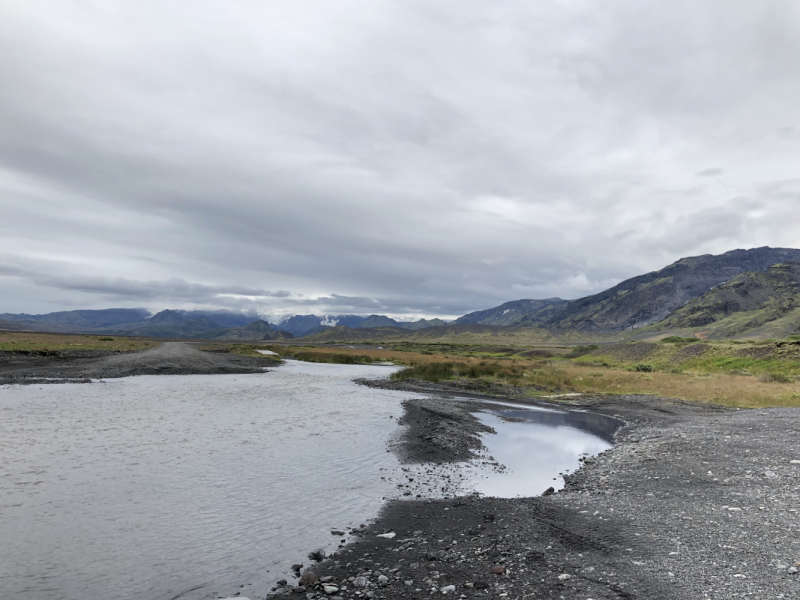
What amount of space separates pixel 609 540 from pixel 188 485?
524 inches

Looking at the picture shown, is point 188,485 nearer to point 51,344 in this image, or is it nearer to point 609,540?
point 609,540

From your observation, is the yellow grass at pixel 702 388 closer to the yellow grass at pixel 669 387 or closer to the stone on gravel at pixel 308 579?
the yellow grass at pixel 669 387

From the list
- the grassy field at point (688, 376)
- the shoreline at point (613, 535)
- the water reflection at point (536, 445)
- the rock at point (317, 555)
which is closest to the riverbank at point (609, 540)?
the shoreline at point (613, 535)

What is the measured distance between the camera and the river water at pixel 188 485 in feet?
31.0

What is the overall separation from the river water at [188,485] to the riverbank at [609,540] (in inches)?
66.8

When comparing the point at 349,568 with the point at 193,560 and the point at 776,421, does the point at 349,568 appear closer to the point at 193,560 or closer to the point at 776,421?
the point at 193,560

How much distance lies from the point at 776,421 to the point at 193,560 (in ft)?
97.6

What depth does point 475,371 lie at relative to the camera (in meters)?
60.4

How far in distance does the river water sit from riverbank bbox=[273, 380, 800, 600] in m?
1.70

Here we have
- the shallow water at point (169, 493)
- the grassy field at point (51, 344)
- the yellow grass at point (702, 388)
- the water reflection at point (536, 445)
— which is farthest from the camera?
the grassy field at point (51, 344)

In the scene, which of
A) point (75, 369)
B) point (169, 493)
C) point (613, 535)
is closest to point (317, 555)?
point (169, 493)

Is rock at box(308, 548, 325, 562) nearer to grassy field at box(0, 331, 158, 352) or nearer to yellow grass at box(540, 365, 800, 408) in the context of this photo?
yellow grass at box(540, 365, 800, 408)

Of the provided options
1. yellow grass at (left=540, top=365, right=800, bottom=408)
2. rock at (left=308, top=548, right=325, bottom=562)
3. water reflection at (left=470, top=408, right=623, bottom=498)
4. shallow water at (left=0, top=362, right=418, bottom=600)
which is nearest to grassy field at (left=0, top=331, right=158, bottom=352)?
shallow water at (left=0, top=362, right=418, bottom=600)

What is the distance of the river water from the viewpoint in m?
9.45
